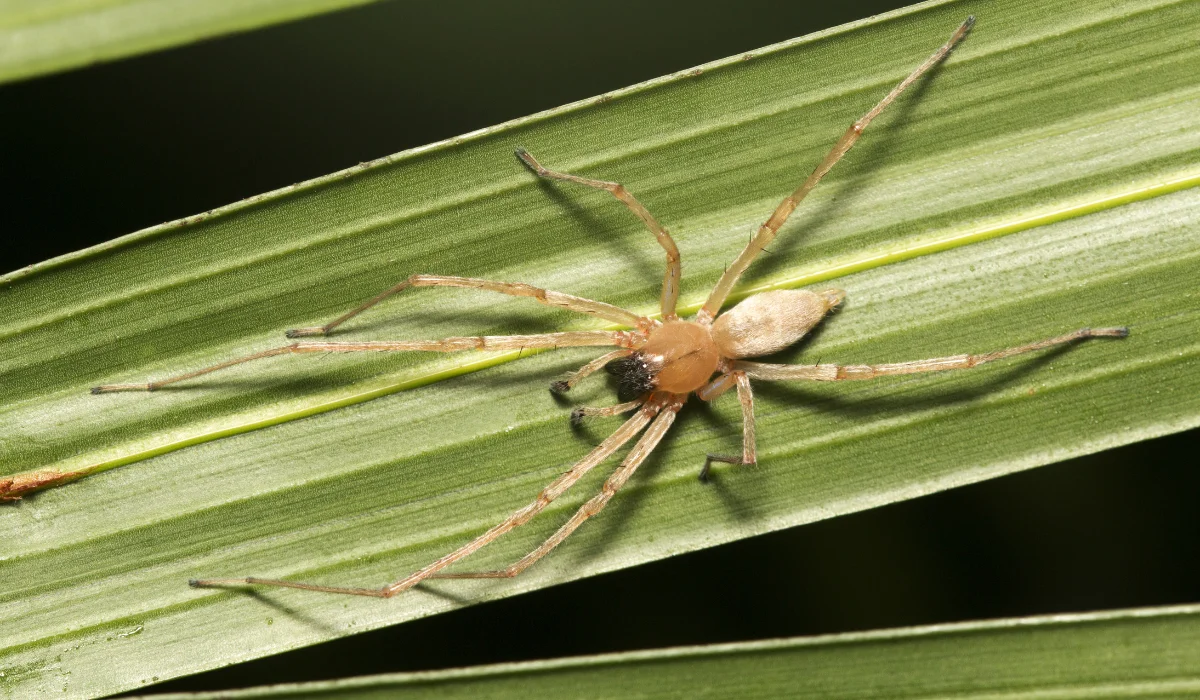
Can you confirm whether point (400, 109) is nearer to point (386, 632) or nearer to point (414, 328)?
point (414, 328)

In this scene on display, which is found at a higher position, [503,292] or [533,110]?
[533,110]

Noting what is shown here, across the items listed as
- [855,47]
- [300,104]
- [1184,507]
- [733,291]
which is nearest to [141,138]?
[300,104]

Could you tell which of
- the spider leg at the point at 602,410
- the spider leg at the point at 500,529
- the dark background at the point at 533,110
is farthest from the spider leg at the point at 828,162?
the dark background at the point at 533,110

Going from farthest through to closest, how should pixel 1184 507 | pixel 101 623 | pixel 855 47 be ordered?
pixel 1184 507 < pixel 101 623 < pixel 855 47

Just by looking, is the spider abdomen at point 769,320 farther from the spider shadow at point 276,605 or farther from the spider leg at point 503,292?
the spider shadow at point 276,605

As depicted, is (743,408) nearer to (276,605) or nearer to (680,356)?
(680,356)

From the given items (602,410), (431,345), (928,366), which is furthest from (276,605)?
(928,366)
